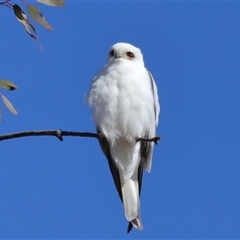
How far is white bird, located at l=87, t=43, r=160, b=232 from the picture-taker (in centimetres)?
477

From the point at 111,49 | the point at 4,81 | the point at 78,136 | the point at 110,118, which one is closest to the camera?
the point at 4,81

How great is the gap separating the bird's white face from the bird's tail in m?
1.12

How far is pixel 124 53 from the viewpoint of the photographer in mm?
5379

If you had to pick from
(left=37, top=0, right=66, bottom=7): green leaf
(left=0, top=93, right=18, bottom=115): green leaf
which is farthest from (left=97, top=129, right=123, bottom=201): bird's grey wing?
(left=37, top=0, right=66, bottom=7): green leaf

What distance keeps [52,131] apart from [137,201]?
8.62ft

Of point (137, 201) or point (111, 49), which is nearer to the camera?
point (137, 201)

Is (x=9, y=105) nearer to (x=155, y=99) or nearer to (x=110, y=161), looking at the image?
(x=110, y=161)

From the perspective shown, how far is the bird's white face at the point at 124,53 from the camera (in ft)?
17.5

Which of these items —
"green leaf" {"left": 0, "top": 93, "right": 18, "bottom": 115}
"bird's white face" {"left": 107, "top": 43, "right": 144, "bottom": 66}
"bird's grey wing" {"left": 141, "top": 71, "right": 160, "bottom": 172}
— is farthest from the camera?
"bird's white face" {"left": 107, "top": 43, "right": 144, "bottom": 66}

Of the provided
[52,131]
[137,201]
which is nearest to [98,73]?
[137,201]

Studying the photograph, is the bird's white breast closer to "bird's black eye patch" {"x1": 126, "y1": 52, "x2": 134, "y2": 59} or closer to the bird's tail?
the bird's tail

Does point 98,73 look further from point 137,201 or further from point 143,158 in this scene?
point 137,201

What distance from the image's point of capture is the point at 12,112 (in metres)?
2.05

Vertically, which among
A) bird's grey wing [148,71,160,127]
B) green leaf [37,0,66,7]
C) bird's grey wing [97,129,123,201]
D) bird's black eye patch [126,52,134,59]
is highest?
bird's black eye patch [126,52,134,59]
